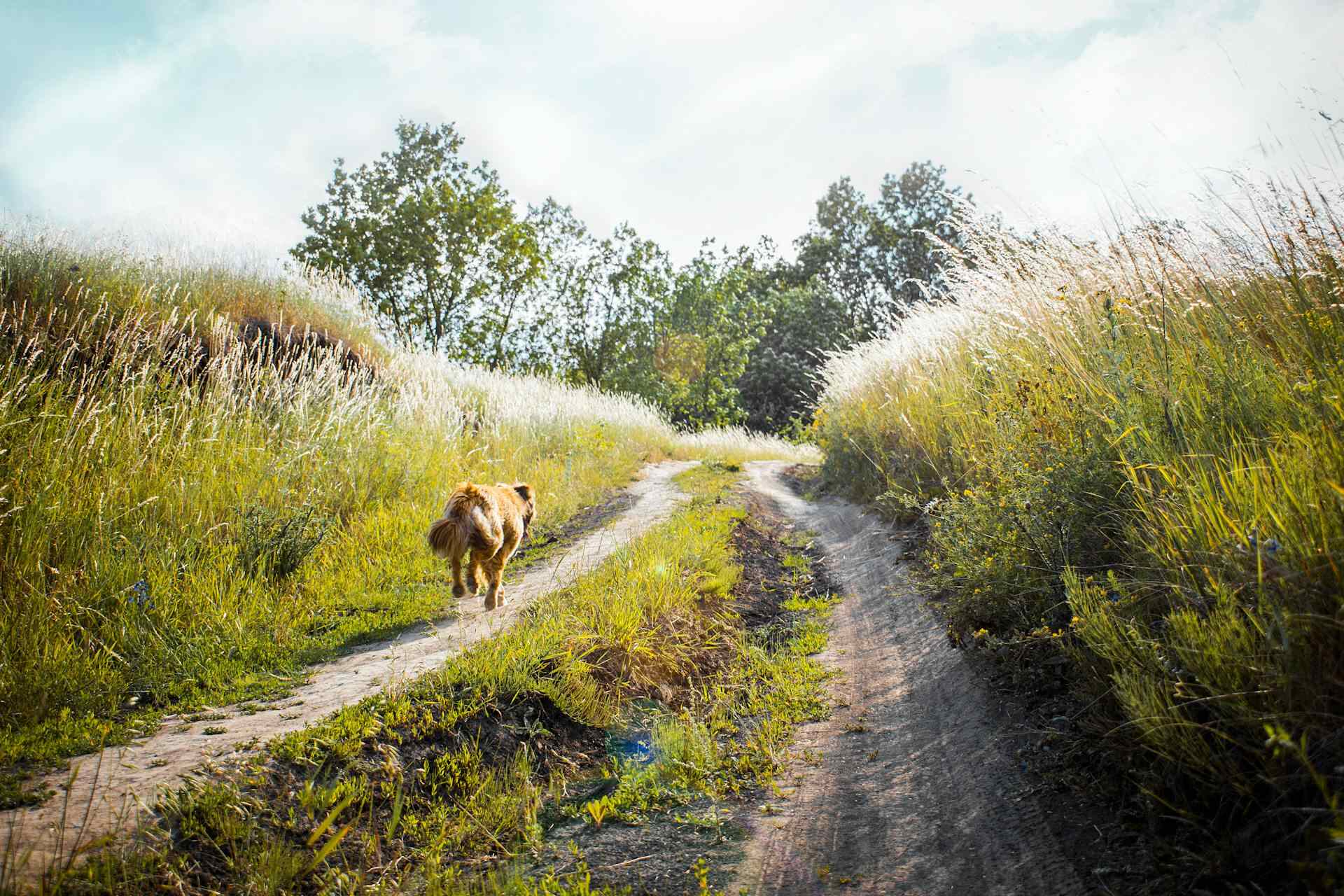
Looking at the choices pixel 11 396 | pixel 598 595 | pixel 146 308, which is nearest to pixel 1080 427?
pixel 598 595

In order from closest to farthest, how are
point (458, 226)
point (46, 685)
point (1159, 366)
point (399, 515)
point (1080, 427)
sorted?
point (46, 685) → point (1159, 366) → point (1080, 427) → point (399, 515) → point (458, 226)

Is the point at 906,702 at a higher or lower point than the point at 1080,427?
lower

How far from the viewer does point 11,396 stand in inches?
211

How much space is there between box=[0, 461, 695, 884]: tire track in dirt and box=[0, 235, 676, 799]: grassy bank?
0.79 feet

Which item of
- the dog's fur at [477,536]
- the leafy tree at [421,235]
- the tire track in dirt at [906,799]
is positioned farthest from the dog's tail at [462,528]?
the leafy tree at [421,235]

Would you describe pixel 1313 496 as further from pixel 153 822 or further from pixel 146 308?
pixel 146 308

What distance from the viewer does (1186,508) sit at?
9.46 ft

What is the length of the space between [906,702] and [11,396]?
699 centimetres

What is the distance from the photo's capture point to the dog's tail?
5332mm

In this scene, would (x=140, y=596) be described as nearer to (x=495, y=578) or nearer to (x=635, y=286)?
(x=495, y=578)

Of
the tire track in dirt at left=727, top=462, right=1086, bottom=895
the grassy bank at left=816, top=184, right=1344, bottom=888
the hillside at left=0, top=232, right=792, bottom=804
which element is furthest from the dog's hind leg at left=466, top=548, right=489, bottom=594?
the grassy bank at left=816, top=184, right=1344, bottom=888

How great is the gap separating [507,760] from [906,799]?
194 cm

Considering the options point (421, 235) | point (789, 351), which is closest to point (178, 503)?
point (421, 235)

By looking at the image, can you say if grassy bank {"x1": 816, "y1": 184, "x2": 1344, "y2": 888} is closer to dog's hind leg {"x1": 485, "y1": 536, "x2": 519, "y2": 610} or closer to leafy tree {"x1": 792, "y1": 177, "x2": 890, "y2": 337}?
dog's hind leg {"x1": 485, "y1": 536, "x2": 519, "y2": 610}
